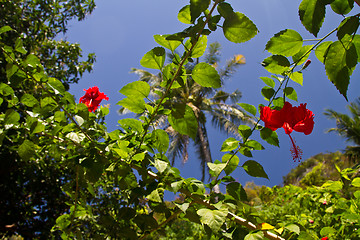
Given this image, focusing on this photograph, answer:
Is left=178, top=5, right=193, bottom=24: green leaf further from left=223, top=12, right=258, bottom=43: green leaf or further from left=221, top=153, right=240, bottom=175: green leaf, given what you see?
left=221, top=153, right=240, bottom=175: green leaf

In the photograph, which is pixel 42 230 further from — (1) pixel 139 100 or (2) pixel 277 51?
(2) pixel 277 51

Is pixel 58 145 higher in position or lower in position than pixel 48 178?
lower

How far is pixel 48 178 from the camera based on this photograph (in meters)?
2.65

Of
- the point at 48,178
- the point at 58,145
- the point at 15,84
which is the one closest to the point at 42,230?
the point at 48,178

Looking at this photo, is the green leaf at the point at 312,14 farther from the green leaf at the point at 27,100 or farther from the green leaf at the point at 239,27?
the green leaf at the point at 27,100

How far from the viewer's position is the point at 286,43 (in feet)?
1.40

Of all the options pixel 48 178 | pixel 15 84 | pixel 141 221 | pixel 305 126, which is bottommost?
pixel 141 221

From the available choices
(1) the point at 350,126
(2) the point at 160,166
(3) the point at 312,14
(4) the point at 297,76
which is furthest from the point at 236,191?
(1) the point at 350,126

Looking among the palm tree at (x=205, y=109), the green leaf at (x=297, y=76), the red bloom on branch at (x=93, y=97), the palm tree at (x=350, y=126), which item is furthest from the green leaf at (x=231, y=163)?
the palm tree at (x=350, y=126)

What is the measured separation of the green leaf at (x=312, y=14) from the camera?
33 centimetres

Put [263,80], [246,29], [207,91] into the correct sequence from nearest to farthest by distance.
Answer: [246,29]
[263,80]
[207,91]

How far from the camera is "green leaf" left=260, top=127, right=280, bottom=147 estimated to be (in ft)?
1.93

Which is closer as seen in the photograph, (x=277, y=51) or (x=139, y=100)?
(x=277, y=51)

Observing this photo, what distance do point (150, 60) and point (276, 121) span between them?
367 millimetres
